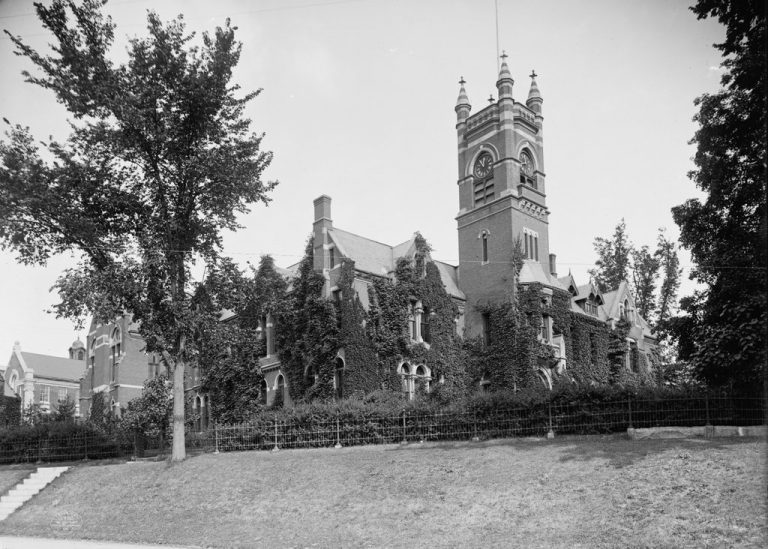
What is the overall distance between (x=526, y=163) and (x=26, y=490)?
30126 mm

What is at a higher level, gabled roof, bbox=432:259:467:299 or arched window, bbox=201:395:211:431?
gabled roof, bbox=432:259:467:299

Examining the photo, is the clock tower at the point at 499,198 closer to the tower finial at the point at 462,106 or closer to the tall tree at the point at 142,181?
the tower finial at the point at 462,106

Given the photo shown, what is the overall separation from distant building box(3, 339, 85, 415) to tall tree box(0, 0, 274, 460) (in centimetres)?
4405

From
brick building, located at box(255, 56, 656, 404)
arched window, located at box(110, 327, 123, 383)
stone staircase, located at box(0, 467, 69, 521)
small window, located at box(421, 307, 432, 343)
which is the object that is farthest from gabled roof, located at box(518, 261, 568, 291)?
arched window, located at box(110, 327, 123, 383)

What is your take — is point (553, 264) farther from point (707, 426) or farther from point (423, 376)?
point (707, 426)

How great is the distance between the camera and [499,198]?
3925 centimetres

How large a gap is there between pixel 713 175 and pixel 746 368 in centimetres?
596

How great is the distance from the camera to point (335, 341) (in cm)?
3378

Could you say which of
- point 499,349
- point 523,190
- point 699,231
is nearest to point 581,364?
point 499,349

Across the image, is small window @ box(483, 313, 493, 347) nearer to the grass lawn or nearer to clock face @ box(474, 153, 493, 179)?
clock face @ box(474, 153, 493, 179)

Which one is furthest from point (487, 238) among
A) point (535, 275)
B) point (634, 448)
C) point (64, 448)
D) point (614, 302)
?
point (64, 448)

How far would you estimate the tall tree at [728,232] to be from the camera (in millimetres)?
19141

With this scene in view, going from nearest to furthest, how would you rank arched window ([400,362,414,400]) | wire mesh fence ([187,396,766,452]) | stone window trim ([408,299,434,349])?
wire mesh fence ([187,396,766,452]), arched window ([400,362,414,400]), stone window trim ([408,299,434,349])

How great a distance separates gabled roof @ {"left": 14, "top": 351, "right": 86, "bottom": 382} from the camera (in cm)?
6938
